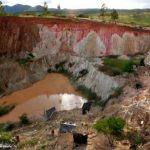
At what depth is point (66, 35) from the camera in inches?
2854

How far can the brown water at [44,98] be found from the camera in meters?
54.2

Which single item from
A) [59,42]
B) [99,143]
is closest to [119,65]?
[59,42]

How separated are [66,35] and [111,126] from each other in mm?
39949

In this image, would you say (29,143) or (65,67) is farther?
(65,67)

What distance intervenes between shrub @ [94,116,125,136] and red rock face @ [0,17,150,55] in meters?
37.4

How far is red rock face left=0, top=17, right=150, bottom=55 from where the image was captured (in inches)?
2815

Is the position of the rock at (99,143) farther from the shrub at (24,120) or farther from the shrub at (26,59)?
the shrub at (26,59)

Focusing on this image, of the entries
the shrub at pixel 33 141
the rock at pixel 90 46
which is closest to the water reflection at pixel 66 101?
the rock at pixel 90 46

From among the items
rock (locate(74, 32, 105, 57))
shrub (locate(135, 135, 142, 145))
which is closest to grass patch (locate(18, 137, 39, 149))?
shrub (locate(135, 135, 142, 145))

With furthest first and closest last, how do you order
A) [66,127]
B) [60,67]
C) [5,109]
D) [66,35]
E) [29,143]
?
[66,35] → [60,67] → [5,109] → [66,127] → [29,143]

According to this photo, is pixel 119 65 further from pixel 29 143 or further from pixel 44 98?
pixel 29 143

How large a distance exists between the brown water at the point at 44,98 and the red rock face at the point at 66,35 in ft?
23.8

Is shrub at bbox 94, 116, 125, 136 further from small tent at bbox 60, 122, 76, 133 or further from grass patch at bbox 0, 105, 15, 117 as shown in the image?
grass patch at bbox 0, 105, 15, 117

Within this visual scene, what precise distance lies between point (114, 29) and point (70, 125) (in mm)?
35777
